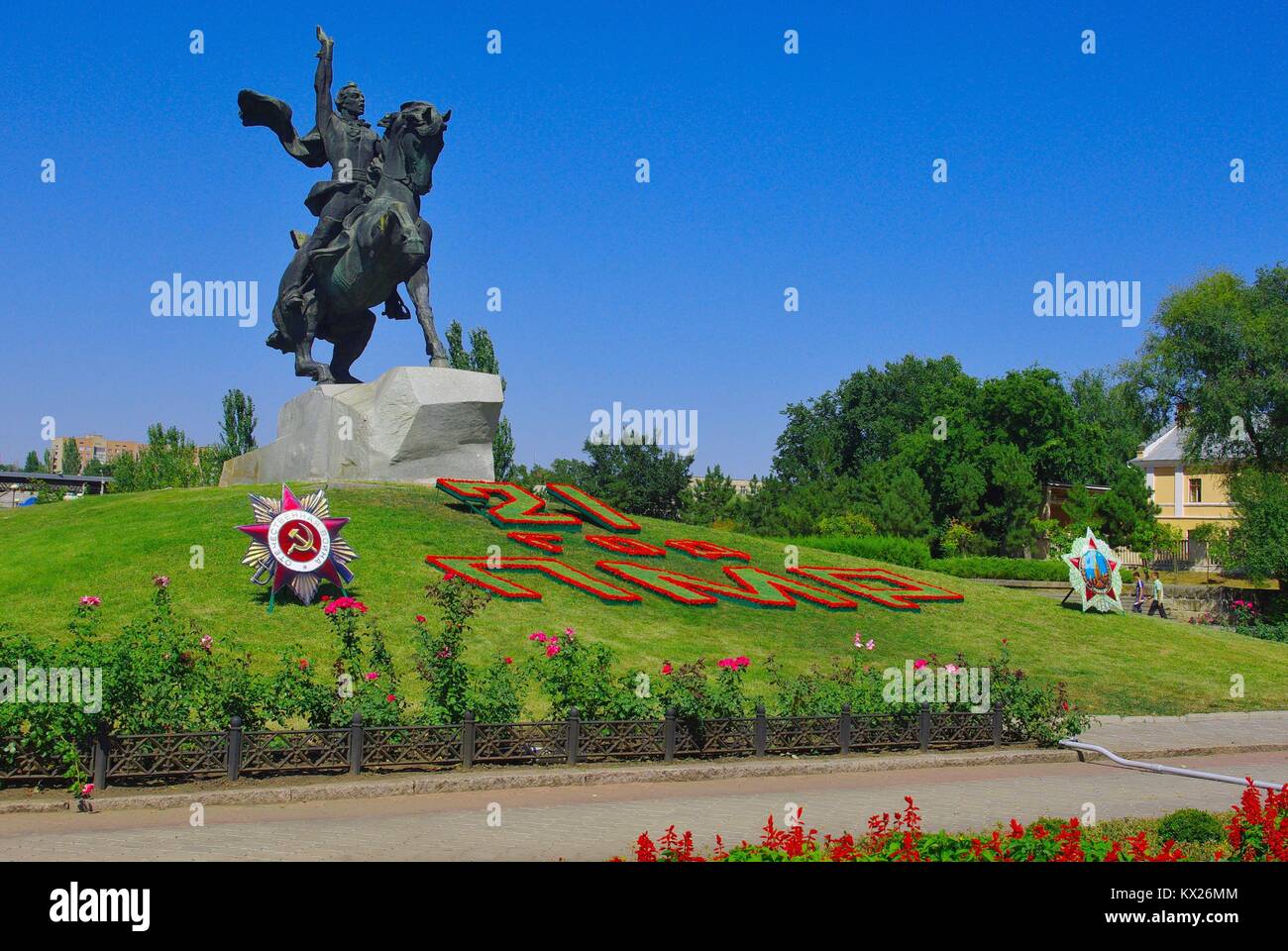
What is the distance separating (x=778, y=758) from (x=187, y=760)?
19.8 ft

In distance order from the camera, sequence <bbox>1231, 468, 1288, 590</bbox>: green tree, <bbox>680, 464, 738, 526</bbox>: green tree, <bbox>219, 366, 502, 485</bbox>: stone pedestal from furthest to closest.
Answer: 1. <bbox>680, 464, 738, 526</bbox>: green tree
2. <bbox>1231, 468, 1288, 590</bbox>: green tree
3. <bbox>219, 366, 502, 485</bbox>: stone pedestal

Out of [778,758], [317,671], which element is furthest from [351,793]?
[317,671]

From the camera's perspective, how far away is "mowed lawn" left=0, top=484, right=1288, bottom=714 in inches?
752

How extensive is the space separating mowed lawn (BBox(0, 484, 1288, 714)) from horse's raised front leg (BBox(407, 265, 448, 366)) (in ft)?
11.1

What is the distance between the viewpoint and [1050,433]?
65562mm

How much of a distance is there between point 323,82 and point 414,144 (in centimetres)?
310

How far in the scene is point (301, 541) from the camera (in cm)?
1969

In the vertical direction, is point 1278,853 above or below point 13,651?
below

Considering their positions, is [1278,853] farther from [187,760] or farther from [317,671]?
[317,671]

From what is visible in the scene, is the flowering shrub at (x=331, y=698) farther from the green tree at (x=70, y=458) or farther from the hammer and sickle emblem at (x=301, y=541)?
the green tree at (x=70, y=458)

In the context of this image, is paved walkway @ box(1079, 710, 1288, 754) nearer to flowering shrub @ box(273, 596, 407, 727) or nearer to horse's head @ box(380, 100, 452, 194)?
flowering shrub @ box(273, 596, 407, 727)

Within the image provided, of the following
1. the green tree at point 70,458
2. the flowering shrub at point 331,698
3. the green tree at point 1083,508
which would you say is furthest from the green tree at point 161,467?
the green tree at point 70,458

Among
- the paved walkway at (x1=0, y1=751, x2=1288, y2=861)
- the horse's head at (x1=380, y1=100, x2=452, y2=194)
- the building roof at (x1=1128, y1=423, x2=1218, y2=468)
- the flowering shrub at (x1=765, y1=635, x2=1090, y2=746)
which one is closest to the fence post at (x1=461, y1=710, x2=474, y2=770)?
the paved walkway at (x1=0, y1=751, x2=1288, y2=861)

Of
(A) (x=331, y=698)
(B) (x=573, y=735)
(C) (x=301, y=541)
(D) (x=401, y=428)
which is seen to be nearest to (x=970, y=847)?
(B) (x=573, y=735)
